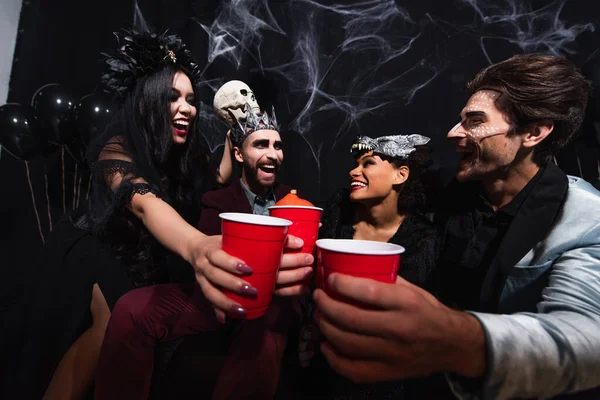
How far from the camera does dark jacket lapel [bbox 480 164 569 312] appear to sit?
124cm

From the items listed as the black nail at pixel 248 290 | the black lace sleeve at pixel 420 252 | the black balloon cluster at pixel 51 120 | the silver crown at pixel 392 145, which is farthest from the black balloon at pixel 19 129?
the black lace sleeve at pixel 420 252

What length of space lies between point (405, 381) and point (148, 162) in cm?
193

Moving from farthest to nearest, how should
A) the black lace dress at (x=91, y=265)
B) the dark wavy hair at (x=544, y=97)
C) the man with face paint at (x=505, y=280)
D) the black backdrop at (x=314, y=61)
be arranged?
the black backdrop at (x=314, y=61) → the black lace dress at (x=91, y=265) → the dark wavy hair at (x=544, y=97) → the man with face paint at (x=505, y=280)

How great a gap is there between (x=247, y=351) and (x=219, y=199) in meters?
1.01

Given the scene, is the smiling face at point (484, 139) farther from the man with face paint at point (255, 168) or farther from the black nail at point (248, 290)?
the black nail at point (248, 290)

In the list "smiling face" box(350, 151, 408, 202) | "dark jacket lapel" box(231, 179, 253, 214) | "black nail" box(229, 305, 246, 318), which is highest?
"smiling face" box(350, 151, 408, 202)

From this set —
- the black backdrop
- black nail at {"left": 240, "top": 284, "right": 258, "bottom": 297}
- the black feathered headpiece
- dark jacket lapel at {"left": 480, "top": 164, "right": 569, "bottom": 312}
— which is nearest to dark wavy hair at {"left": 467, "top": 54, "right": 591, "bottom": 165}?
dark jacket lapel at {"left": 480, "top": 164, "right": 569, "bottom": 312}

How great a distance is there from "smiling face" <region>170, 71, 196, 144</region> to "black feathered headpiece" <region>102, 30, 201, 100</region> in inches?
5.1

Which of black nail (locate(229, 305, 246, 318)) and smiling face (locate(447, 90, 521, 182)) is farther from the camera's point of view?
smiling face (locate(447, 90, 521, 182))

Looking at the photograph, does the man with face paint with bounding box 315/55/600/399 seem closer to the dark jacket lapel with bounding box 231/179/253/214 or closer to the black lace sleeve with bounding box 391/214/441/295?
the black lace sleeve with bounding box 391/214/441/295

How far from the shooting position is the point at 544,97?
145 cm

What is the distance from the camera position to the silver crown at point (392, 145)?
196 centimetres

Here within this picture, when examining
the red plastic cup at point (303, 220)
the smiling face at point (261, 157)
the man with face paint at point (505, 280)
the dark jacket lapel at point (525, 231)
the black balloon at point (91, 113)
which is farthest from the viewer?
the black balloon at point (91, 113)

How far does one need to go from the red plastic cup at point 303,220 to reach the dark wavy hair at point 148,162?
856mm
